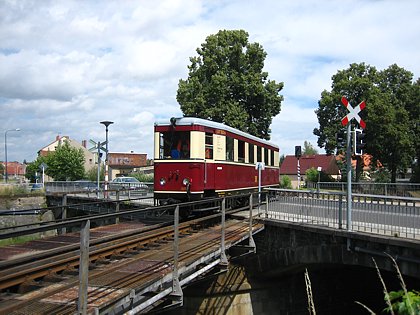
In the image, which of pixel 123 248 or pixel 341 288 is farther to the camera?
pixel 341 288

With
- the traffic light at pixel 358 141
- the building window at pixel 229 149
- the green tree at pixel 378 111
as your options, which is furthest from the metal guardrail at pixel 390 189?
the traffic light at pixel 358 141

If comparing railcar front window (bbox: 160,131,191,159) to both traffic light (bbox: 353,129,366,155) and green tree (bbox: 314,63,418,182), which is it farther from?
green tree (bbox: 314,63,418,182)

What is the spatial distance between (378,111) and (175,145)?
2553 centimetres

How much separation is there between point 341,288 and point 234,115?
66.9ft

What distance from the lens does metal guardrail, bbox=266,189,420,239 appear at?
9.84m

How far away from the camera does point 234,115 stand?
33.9 m

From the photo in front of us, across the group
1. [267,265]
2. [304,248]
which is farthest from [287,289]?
[304,248]

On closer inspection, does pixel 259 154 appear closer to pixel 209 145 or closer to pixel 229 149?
pixel 229 149

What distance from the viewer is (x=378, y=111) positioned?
34812 mm

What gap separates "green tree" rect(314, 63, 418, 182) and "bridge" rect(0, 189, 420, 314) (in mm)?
24241

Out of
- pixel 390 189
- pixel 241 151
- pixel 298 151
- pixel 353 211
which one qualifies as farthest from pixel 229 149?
pixel 390 189

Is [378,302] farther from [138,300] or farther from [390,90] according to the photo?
[390,90]

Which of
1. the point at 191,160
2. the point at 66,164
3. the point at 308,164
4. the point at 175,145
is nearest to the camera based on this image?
the point at 191,160

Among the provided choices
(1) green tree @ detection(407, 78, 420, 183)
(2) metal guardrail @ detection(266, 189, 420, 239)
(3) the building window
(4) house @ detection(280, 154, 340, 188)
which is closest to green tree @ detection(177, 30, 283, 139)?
(1) green tree @ detection(407, 78, 420, 183)
